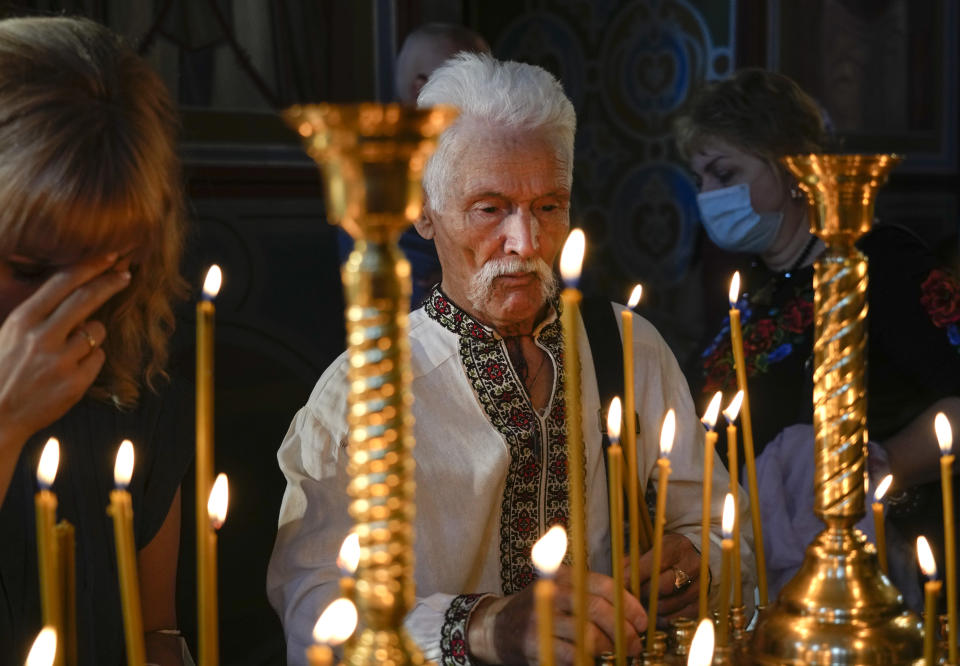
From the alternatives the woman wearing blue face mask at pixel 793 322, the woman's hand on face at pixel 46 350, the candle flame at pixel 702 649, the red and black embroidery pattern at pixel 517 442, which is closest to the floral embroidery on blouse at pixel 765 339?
the woman wearing blue face mask at pixel 793 322

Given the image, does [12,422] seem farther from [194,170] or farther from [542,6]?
[542,6]

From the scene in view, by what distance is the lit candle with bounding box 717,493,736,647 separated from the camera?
1095mm

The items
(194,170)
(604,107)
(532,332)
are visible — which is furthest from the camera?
(604,107)

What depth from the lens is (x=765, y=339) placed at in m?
2.87

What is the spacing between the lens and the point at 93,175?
148 cm

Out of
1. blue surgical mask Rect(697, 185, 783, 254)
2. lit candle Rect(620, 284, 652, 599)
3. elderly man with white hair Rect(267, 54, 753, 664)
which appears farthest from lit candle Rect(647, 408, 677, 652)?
blue surgical mask Rect(697, 185, 783, 254)

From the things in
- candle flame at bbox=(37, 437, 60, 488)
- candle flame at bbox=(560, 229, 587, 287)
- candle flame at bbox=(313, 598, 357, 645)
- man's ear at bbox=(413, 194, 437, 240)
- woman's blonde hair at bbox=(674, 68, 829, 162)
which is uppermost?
woman's blonde hair at bbox=(674, 68, 829, 162)

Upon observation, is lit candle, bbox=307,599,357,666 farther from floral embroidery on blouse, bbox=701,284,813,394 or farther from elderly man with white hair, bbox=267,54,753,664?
floral embroidery on blouse, bbox=701,284,813,394

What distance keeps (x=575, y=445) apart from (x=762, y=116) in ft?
7.72

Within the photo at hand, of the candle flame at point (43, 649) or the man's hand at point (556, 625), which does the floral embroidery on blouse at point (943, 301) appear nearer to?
the man's hand at point (556, 625)

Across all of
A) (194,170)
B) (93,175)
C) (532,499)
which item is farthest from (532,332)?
(194,170)

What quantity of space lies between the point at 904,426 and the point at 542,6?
382 centimetres

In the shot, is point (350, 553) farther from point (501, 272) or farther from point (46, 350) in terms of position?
point (501, 272)

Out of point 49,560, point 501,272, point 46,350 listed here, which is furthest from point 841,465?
point 46,350
